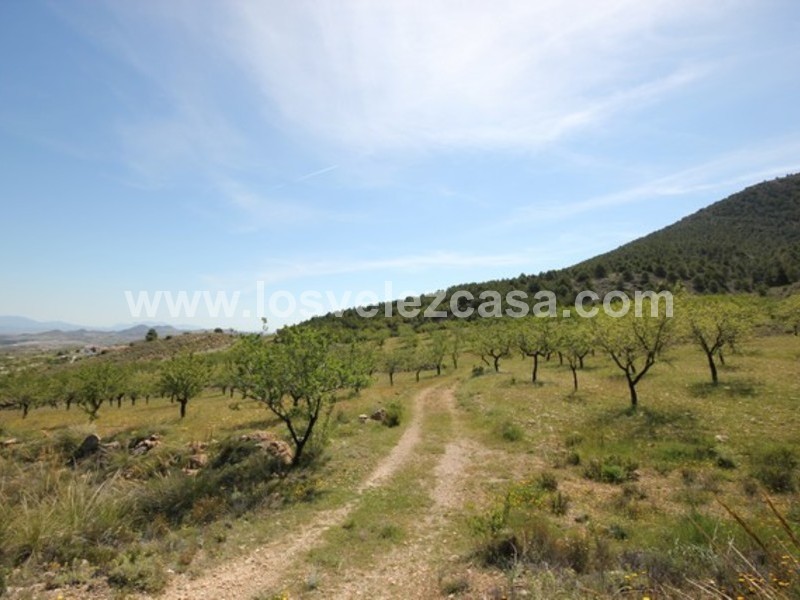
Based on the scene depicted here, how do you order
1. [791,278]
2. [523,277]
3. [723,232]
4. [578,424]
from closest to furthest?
[578,424] → [791,278] → [723,232] → [523,277]

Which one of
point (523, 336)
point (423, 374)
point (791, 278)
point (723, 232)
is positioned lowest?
point (423, 374)

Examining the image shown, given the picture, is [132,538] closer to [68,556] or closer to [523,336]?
[68,556]

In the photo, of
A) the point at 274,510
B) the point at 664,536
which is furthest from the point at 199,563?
the point at 664,536

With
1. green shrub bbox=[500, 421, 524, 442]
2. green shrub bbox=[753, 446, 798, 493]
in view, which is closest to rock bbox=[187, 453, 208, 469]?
green shrub bbox=[500, 421, 524, 442]

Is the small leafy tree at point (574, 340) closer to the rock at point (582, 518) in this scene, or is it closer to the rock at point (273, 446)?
the rock at point (582, 518)

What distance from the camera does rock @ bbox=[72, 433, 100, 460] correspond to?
25403 mm

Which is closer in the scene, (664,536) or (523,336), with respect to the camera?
(664,536)

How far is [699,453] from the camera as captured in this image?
1861 centimetres

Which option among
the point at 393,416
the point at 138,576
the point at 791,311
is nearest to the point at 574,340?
the point at 393,416

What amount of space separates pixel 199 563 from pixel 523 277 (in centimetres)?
13555

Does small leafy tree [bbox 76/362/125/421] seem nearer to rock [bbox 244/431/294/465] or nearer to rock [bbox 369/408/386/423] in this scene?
rock [bbox 244/431/294/465]

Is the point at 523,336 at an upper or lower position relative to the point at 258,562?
upper

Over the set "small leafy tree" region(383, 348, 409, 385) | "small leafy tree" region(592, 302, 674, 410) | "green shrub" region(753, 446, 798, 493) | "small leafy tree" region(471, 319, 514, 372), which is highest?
"small leafy tree" region(592, 302, 674, 410)

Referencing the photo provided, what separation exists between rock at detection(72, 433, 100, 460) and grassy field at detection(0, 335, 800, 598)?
3.06ft
